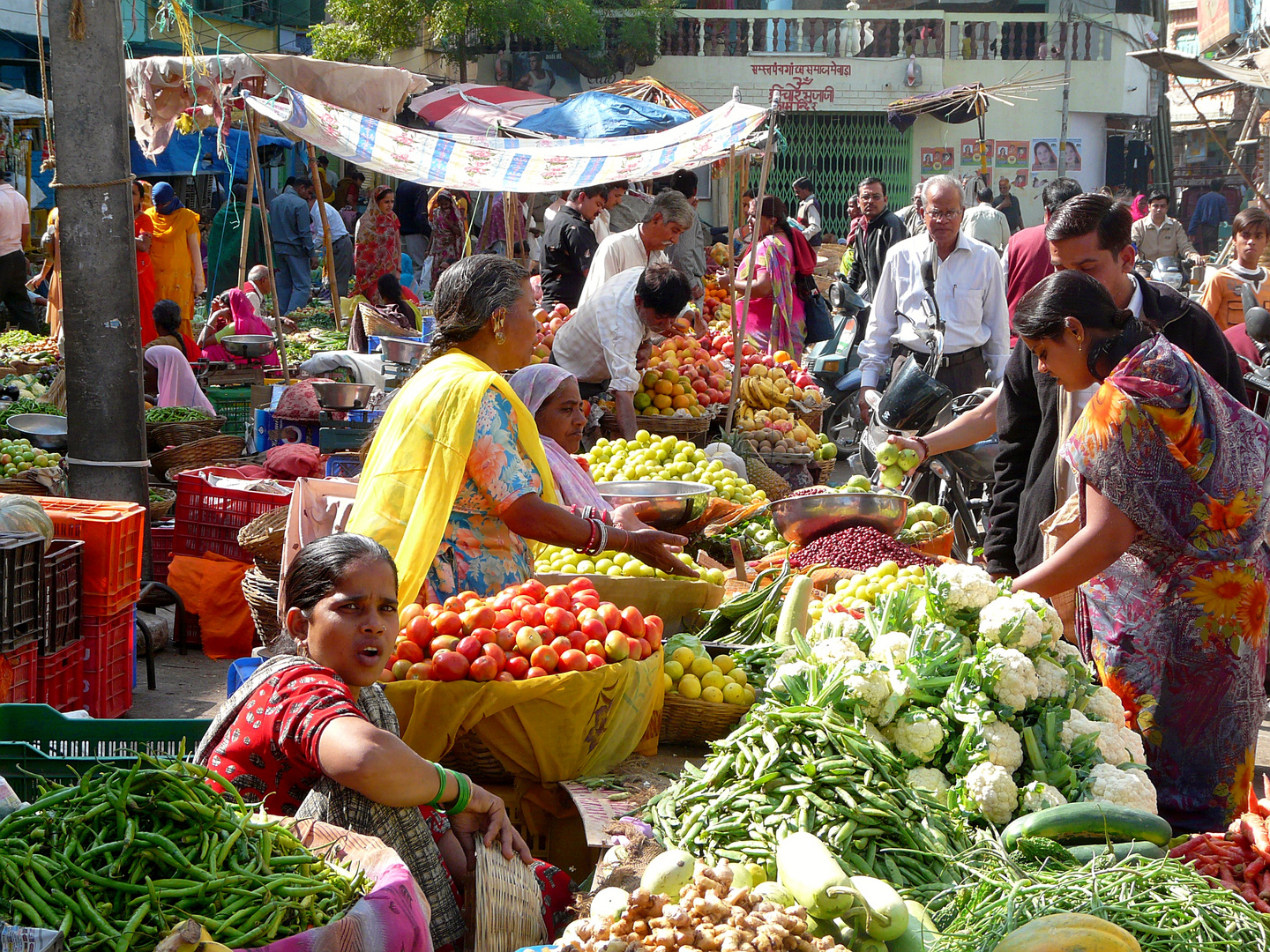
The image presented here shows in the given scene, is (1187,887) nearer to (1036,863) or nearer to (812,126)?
(1036,863)

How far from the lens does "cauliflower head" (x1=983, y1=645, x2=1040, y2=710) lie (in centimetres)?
270

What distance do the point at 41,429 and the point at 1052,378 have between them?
5857 millimetres

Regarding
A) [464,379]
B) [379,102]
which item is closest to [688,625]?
[464,379]

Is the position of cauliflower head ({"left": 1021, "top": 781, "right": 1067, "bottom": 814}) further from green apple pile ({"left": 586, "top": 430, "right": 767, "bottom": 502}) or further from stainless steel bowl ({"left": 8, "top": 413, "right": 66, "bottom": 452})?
stainless steel bowl ({"left": 8, "top": 413, "right": 66, "bottom": 452})

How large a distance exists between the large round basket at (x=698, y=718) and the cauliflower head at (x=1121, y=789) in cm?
88

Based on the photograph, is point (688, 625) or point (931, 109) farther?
point (931, 109)

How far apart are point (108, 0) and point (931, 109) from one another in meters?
22.4

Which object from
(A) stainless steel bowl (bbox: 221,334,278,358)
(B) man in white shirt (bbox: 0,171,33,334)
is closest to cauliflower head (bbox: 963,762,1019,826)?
(A) stainless steel bowl (bbox: 221,334,278,358)

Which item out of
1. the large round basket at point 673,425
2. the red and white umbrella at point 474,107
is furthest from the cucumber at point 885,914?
the red and white umbrella at point 474,107

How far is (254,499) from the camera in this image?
5.73 meters

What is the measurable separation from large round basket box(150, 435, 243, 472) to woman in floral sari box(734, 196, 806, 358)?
4.56 meters

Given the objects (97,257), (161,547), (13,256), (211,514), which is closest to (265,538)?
(211,514)

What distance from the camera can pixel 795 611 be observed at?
3.44m

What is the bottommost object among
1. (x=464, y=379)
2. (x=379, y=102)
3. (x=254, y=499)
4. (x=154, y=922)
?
(x=254, y=499)
